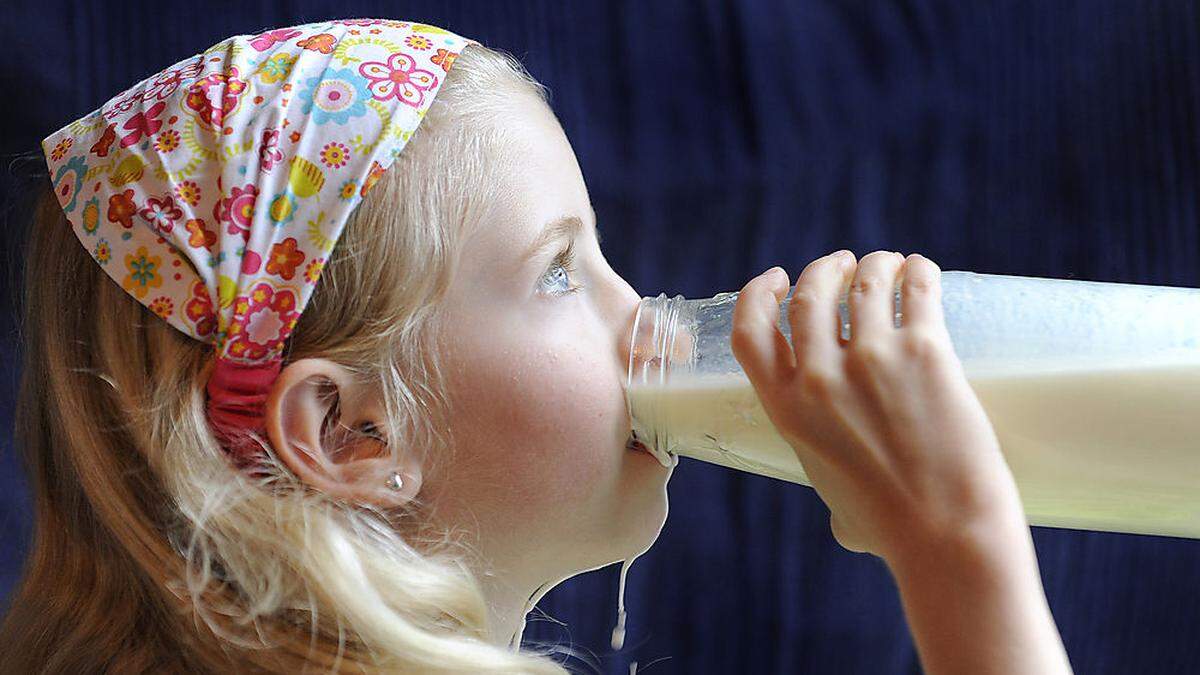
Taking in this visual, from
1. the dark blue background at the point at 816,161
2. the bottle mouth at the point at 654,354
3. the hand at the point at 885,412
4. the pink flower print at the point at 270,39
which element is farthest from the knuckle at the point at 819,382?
the dark blue background at the point at 816,161

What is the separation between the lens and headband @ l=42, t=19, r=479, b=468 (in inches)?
31.5

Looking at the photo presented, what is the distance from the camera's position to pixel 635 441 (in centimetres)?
86

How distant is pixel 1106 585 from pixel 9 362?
1028 millimetres

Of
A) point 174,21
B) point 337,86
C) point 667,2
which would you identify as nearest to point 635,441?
point 337,86

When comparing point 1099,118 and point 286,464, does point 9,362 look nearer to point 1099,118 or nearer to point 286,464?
point 286,464

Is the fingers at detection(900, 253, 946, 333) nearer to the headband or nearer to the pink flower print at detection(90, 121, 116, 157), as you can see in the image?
the headband

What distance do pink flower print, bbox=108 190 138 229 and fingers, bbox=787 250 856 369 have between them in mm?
395

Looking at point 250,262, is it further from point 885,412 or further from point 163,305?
point 885,412

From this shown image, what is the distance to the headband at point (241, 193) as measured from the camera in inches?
31.5

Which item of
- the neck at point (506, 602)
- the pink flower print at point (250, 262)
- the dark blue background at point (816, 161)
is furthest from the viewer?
the dark blue background at point (816, 161)

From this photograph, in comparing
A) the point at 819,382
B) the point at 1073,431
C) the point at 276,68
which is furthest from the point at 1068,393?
Answer: the point at 276,68

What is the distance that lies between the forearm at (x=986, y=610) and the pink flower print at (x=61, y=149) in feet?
1.91

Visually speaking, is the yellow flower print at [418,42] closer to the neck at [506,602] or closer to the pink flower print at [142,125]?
the pink flower print at [142,125]

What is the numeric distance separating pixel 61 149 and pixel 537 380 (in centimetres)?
35
